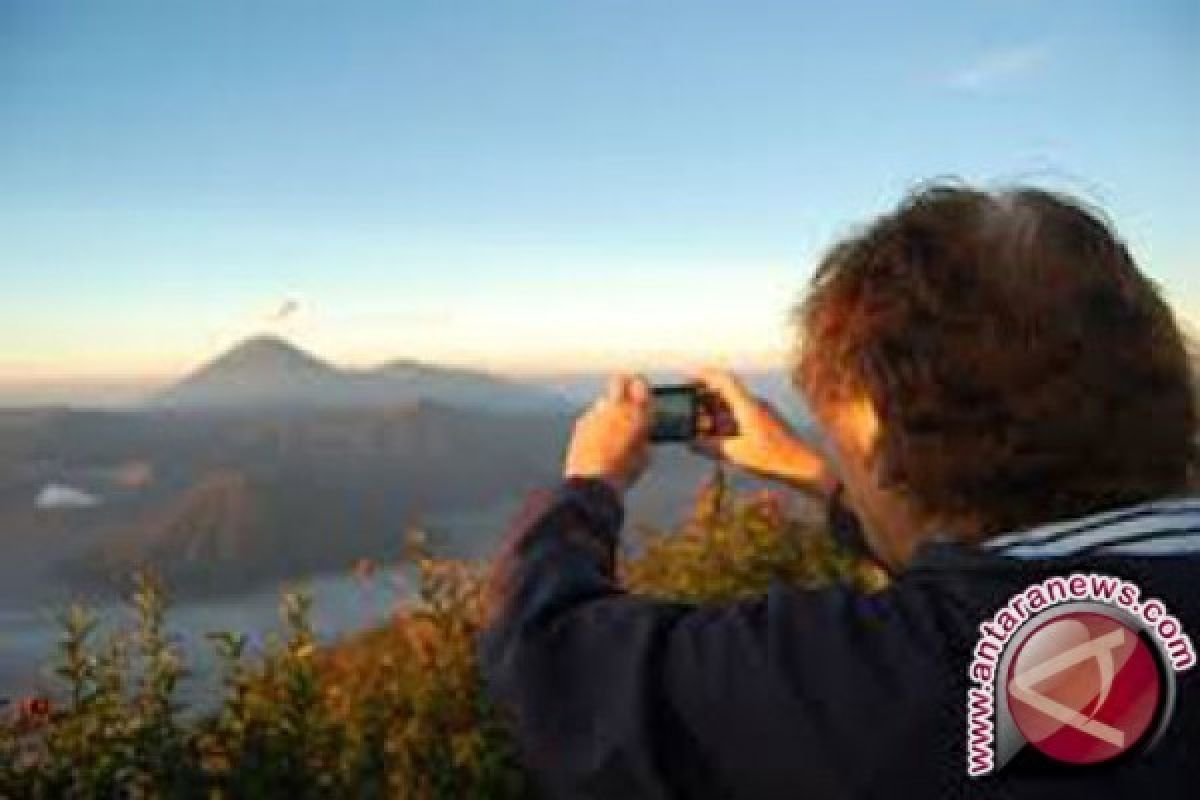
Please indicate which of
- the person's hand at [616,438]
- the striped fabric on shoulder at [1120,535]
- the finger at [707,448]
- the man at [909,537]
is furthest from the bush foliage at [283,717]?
the striped fabric on shoulder at [1120,535]

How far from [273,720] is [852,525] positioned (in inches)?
77.2

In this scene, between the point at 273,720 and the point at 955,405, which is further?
the point at 273,720

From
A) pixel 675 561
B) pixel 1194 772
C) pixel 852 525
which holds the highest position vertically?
pixel 852 525

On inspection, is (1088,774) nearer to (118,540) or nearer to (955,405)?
(955,405)

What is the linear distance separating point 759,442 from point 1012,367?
0.58 metres

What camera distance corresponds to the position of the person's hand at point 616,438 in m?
1.88

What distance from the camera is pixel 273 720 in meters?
3.68

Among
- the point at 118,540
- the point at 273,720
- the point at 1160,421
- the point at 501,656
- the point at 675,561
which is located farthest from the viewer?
the point at 675,561

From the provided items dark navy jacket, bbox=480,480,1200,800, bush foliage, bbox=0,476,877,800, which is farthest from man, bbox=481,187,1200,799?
bush foliage, bbox=0,476,877,800

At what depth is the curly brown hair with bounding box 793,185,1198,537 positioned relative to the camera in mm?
1674

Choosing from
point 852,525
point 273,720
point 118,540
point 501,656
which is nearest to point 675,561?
point 118,540
